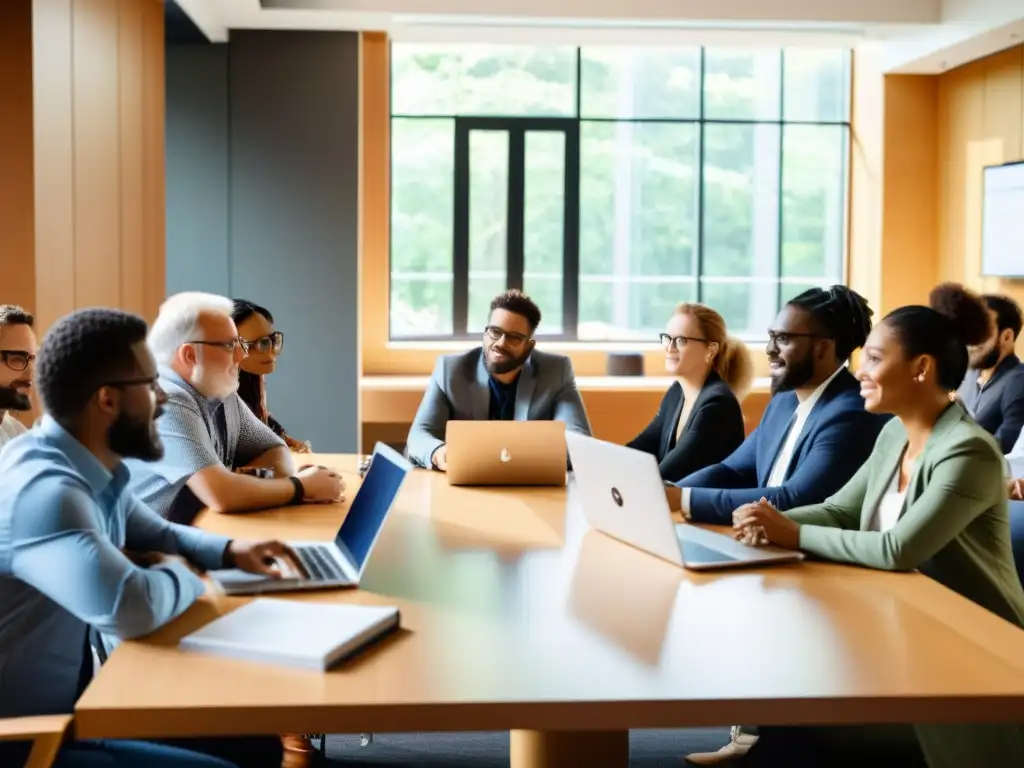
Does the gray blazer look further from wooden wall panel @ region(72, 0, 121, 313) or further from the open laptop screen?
the open laptop screen

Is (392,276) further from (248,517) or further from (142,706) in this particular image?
(142,706)

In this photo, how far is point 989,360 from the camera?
507cm

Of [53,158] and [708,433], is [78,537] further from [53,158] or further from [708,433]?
[53,158]

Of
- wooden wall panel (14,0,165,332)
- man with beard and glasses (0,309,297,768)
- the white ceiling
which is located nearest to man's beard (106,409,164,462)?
man with beard and glasses (0,309,297,768)

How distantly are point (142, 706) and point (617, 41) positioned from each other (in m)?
7.17

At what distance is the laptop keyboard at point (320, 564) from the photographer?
221 cm

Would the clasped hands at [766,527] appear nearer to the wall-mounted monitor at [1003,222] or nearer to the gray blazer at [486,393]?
the gray blazer at [486,393]

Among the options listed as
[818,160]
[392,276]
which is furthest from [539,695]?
[818,160]

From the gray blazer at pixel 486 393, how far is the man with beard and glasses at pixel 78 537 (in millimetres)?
2286

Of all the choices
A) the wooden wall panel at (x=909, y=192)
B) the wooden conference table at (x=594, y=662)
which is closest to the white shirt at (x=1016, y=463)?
the wooden conference table at (x=594, y=662)

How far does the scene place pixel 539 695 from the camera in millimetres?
1619

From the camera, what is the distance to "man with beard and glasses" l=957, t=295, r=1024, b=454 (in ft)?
16.0

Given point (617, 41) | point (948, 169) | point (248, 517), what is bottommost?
point (248, 517)

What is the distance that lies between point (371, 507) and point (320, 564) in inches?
6.1
